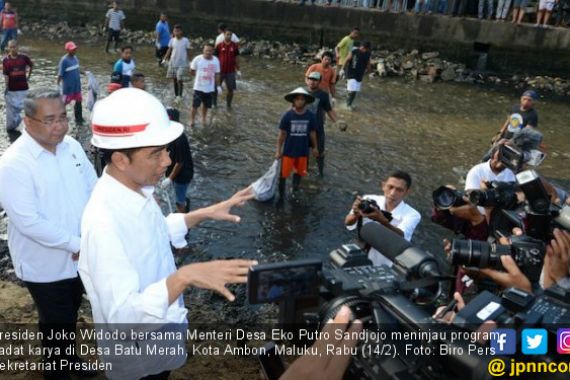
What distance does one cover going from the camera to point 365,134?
34.8 ft

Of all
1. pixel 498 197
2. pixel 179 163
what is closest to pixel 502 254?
pixel 498 197

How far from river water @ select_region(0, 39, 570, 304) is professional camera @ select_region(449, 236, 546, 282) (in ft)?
9.69

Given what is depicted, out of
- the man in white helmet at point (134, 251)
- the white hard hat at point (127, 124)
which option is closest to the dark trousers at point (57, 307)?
the man in white helmet at point (134, 251)

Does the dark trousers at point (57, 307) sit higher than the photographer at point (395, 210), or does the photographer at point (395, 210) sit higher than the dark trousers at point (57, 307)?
the photographer at point (395, 210)

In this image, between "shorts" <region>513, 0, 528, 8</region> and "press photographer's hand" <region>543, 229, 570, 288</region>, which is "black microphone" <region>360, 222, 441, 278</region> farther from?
"shorts" <region>513, 0, 528, 8</region>

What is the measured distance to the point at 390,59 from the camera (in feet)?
58.2

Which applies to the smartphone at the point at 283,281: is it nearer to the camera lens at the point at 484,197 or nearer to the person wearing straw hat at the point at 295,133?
the camera lens at the point at 484,197

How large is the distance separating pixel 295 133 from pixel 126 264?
5.11 metres

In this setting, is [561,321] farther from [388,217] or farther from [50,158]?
[50,158]

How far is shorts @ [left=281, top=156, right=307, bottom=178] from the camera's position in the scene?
7164 millimetres

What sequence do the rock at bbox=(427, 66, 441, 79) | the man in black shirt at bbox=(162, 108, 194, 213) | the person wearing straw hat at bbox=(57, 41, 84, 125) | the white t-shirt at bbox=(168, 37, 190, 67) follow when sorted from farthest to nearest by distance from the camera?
the rock at bbox=(427, 66, 441, 79), the white t-shirt at bbox=(168, 37, 190, 67), the person wearing straw hat at bbox=(57, 41, 84, 125), the man in black shirt at bbox=(162, 108, 194, 213)

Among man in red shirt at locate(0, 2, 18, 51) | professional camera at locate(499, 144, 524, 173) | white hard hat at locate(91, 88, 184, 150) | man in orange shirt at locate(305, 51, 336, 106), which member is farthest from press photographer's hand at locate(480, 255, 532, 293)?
man in red shirt at locate(0, 2, 18, 51)

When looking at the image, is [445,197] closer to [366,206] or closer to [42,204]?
[366,206]

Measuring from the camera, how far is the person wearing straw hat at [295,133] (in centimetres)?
708
